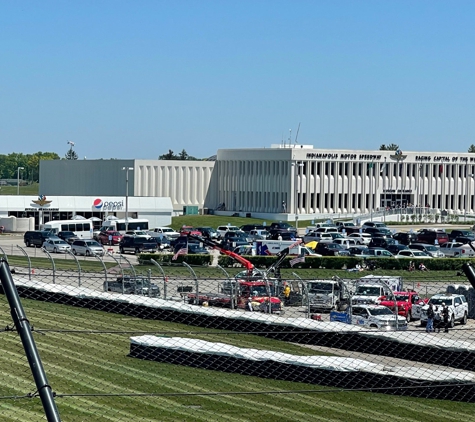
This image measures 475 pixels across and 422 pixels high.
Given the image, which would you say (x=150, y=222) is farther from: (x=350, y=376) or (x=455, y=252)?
(x=350, y=376)

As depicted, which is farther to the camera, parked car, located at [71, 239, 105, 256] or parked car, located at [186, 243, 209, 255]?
parked car, located at [71, 239, 105, 256]

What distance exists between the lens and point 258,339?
16.4 meters

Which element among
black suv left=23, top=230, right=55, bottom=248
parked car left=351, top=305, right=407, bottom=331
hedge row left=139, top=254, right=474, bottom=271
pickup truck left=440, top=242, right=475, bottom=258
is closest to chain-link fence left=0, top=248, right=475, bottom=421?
parked car left=351, top=305, right=407, bottom=331

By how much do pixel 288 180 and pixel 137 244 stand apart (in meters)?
36.2

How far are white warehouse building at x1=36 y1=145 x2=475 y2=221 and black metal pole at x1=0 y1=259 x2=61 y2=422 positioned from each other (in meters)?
81.0

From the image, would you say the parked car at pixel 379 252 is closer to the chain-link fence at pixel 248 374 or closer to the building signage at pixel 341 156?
the chain-link fence at pixel 248 374

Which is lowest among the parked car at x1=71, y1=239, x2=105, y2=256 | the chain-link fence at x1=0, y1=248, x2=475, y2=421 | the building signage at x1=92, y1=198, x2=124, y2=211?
the parked car at x1=71, y1=239, x2=105, y2=256

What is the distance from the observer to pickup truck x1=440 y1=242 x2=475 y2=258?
55562mm

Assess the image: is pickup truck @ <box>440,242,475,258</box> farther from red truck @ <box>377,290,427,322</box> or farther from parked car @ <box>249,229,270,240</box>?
red truck @ <box>377,290,427,322</box>

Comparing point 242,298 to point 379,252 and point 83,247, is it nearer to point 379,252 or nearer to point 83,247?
point 379,252

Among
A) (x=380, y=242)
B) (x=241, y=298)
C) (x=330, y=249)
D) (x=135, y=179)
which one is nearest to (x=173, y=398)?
(x=241, y=298)

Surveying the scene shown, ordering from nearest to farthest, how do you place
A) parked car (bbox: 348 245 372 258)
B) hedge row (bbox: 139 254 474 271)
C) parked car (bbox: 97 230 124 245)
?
hedge row (bbox: 139 254 474 271) < parked car (bbox: 348 245 372 258) < parked car (bbox: 97 230 124 245)

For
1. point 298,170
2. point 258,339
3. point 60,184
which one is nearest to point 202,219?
point 298,170

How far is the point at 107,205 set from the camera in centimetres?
7750
